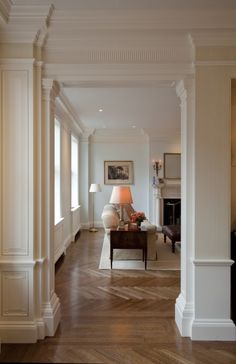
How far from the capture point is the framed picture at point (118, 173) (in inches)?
362

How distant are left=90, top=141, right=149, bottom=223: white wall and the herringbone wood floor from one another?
449 cm

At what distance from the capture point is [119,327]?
119 inches

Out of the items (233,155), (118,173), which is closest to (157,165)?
(118,173)

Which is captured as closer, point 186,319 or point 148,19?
point 148,19

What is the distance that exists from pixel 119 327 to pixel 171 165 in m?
6.49

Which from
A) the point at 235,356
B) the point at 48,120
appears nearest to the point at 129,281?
the point at 235,356

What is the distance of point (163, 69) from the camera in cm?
285

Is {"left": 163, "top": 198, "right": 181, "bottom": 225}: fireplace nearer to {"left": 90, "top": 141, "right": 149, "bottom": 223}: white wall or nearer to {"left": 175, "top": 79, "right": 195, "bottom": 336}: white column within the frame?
{"left": 90, "top": 141, "right": 149, "bottom": 223}: white wall

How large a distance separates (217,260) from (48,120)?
6.79ft

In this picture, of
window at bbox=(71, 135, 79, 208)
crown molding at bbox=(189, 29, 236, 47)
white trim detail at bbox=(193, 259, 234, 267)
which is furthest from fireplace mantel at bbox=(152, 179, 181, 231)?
crown molding at bbox=(189, 29, 236, 47)

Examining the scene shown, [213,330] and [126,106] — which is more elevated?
[126,106]

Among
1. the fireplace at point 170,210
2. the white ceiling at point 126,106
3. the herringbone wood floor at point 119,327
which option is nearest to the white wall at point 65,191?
the white ceiling at point 126,106

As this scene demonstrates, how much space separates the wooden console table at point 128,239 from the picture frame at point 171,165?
4267mm

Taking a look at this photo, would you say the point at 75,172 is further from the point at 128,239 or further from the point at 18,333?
the point at 18,333
